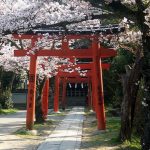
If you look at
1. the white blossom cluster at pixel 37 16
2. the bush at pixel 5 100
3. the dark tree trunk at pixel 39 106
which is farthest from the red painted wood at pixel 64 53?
the bush at pixel 5 100

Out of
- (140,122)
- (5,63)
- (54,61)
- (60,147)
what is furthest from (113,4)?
(5,63)

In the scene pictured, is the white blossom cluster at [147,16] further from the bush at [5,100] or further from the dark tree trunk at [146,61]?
the bush at [5,100]

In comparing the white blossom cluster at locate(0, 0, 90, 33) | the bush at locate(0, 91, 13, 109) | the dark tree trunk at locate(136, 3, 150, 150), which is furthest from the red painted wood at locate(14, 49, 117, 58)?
the bush at locate(0, 91, 13, 109)

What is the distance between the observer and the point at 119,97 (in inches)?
1013

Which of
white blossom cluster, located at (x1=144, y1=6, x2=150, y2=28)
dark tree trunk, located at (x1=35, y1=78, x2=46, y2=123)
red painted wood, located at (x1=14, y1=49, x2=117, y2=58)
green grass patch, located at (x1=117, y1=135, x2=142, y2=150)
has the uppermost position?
red painted wood, located at (x1=14, y1=49, x2=117, y2=58)

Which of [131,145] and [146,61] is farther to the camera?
[131,145]

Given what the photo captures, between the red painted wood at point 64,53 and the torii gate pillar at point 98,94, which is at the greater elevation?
the red painted wood at point 64,53

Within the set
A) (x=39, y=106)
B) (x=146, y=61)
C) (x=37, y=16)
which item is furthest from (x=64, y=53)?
(x=146, y=61)

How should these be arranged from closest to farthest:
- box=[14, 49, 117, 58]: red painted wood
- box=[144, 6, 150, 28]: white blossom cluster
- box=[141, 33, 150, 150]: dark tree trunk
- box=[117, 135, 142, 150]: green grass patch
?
box=[144, 6, 150, 28]: white blossom cluster
box=[141, 33, 150, 150]: dark tree trunk
box=[117, 135, 142, 150]: green grass patch
box=[14, 49, 117, 58]: red painted wood

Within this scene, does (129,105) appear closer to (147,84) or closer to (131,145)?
(131,145)

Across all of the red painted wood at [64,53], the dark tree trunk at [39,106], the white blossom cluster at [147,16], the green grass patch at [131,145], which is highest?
the red painted wood at [64,53]

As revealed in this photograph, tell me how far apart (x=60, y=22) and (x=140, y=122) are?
19.1 ft

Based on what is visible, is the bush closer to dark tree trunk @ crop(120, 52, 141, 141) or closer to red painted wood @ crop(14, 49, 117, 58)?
red painted wood @ crop(14, 49, 117, 58)

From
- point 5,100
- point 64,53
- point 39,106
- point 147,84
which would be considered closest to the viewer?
point 147,84
